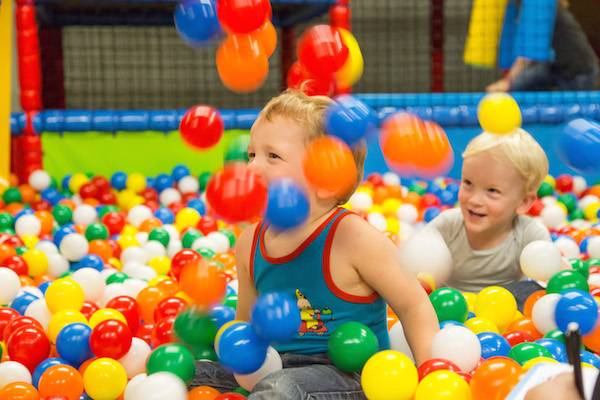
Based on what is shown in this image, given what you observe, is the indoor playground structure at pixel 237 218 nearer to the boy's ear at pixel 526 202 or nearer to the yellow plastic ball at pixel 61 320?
the yellow plastic ball at pixel 61 320

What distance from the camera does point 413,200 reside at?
272 cm

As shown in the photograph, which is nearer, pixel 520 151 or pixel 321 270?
pixel 321 270

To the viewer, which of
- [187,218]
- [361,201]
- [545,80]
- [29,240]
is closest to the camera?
[29,240]

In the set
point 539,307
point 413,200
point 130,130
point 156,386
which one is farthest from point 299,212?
point 130,130

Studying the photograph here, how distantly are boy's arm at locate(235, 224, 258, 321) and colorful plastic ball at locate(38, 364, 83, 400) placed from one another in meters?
0.28

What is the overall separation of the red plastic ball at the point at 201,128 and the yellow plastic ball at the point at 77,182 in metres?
1.92

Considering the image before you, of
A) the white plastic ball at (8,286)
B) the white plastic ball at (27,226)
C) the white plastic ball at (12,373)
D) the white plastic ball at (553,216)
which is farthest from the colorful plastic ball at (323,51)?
the white plastic ball at (553,216)

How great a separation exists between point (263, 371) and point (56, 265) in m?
1.14

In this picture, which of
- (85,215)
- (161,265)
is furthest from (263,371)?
(85,215)

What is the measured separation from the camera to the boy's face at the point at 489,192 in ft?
5.45

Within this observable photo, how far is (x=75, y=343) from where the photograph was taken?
4.12ft

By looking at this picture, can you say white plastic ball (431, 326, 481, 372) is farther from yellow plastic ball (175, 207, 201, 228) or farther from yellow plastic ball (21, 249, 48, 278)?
yellow plastic ball (175, 207, 201, 228)

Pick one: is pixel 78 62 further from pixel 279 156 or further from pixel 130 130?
pixel 279 156

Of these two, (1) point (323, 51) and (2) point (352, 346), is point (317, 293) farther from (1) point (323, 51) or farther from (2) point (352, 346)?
(1) point (323, 51)
